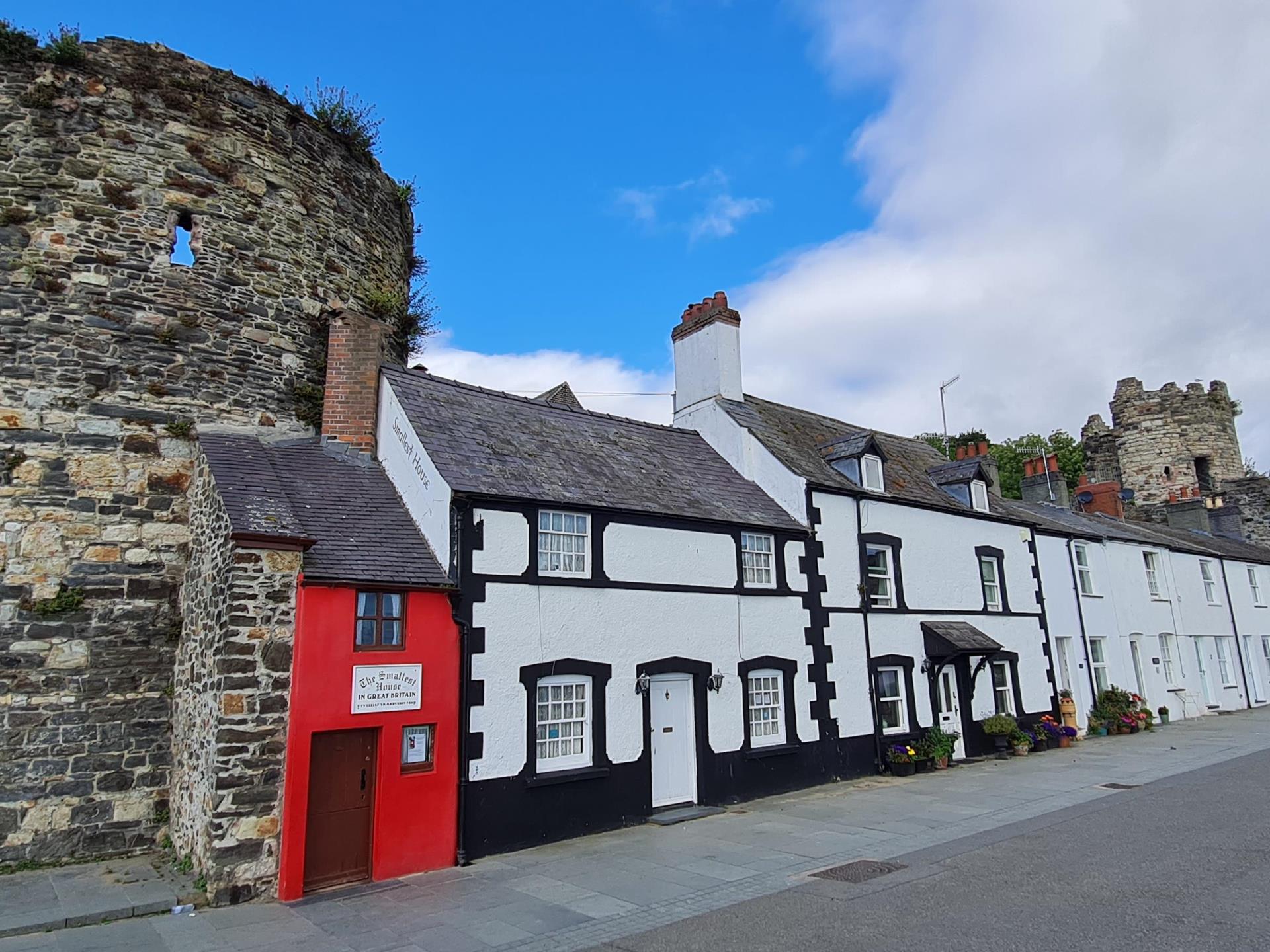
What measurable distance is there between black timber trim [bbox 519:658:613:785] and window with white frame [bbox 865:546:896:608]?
7.18 meters

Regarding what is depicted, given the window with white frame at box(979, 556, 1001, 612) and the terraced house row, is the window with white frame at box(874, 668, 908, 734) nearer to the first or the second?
the terraced house row

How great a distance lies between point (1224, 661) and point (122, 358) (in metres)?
33.6

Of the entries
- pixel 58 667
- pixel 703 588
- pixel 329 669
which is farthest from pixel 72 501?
pixel 703 588

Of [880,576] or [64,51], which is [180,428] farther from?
[880,576]

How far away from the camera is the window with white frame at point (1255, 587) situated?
30.8 metres

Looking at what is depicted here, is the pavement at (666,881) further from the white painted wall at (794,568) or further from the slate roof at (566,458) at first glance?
the slate roof at (566,458)

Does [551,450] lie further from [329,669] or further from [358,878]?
[358,878]

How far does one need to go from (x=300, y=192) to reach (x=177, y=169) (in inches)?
76.4

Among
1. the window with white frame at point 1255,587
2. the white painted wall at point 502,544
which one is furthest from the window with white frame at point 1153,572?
the white painted wall at point 502,544

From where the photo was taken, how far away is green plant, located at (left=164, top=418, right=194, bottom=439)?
12125mm

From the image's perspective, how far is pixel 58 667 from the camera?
1070cm

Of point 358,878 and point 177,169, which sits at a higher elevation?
point 177,169

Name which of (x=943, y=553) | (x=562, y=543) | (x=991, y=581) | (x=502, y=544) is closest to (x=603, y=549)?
(x=562, y=543)

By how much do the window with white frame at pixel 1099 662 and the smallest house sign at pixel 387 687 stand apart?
1973cm
